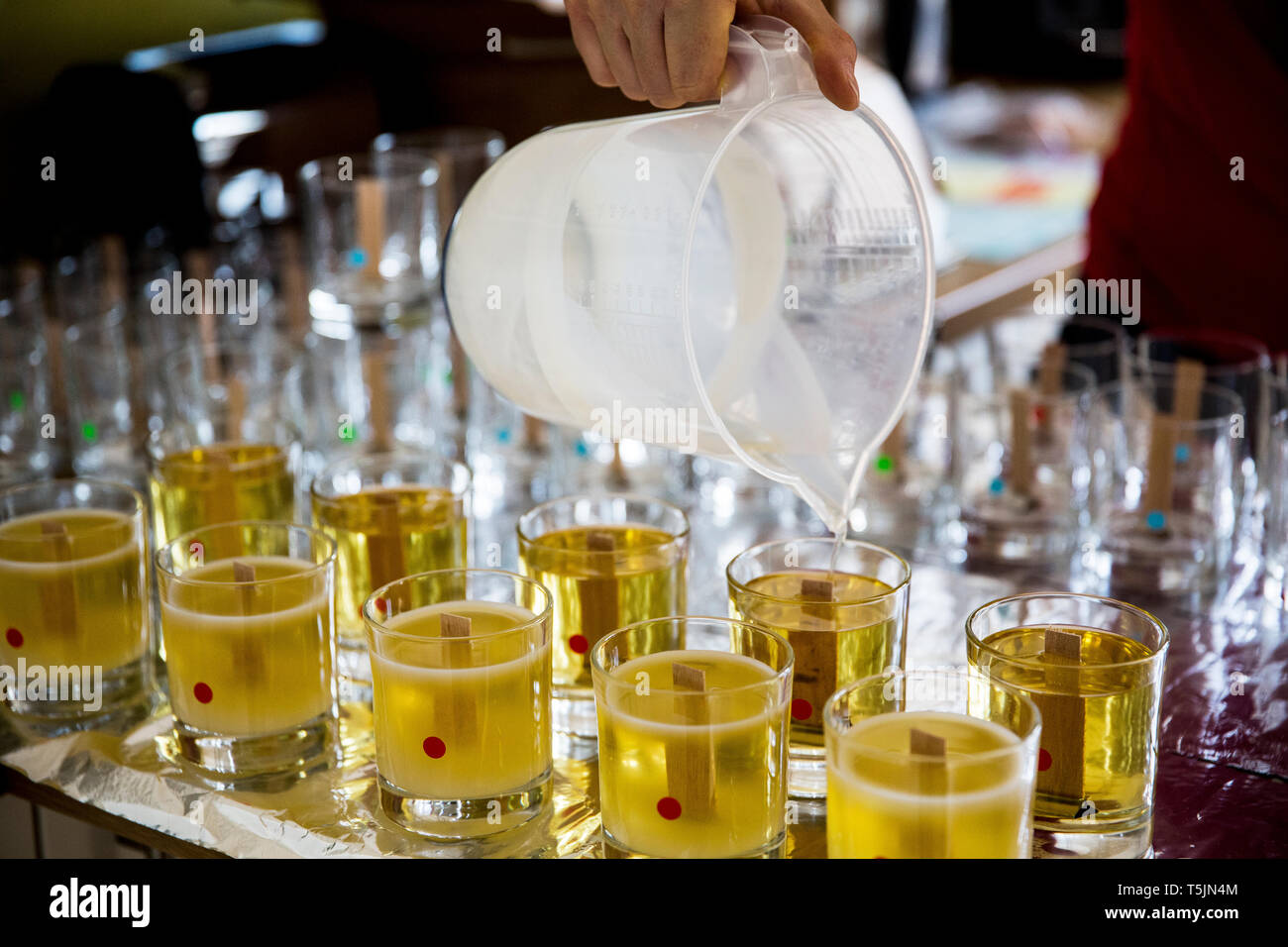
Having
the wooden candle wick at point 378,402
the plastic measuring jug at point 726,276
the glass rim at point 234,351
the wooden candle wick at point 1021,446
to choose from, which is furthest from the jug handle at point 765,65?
the glass rim at point 234,351

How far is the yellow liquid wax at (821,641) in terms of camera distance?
112 centimetres

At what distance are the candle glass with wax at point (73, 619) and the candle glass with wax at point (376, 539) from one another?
0.55 ft

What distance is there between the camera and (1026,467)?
164cm

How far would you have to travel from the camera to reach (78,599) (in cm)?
127

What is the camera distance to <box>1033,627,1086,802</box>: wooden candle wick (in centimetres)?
103

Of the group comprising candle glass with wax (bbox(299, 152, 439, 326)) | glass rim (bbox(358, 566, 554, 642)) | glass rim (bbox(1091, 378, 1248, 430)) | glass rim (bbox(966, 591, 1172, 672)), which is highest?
candle glass with wax (bbox(299, 152, 439, 326))

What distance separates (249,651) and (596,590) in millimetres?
279

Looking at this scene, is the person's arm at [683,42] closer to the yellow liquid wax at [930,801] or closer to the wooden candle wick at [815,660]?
the wooden candle wick at [815,660]

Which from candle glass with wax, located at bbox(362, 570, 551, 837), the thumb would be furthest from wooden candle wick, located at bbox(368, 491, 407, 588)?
the thumb

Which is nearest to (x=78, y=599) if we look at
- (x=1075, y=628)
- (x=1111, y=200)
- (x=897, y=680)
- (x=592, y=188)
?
(x=592, y=188)

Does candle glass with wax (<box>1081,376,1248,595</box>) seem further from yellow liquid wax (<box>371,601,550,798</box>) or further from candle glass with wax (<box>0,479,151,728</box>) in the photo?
candle glass with wax (<box>0,479,151,728</box>)

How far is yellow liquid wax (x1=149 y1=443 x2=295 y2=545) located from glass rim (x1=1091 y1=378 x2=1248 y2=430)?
83 centimetres
